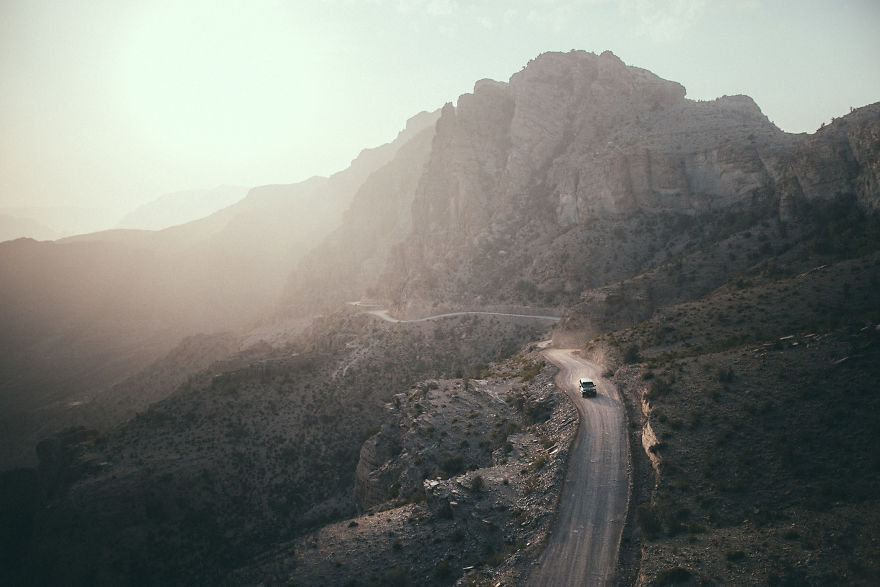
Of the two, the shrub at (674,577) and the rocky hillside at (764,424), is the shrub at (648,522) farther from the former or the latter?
the shrub at (674,577)

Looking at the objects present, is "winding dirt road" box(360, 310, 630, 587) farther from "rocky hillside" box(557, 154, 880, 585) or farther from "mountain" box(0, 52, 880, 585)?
"rocky hillside" box(557, 154, 880, 585)

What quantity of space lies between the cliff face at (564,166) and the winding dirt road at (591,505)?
4163 centimetres

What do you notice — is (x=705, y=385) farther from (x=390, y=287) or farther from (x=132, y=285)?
(x=132, y=285)

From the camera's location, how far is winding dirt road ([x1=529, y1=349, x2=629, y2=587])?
1738 centimetres

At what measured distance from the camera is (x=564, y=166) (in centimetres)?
8544

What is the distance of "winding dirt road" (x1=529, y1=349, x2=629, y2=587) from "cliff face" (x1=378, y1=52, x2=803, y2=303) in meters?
41.6

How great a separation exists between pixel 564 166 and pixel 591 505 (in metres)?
75.5

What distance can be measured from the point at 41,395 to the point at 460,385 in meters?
99.9

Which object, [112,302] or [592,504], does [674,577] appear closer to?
[592,504]

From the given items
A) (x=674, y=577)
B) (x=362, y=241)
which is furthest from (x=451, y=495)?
(x=362, y=241)

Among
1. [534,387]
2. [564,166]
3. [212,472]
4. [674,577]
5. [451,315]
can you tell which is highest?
[564,166]

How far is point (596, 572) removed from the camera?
16969 millimetres

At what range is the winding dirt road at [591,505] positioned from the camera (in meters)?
17.4

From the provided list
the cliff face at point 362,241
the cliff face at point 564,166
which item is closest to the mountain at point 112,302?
the cliff face at point 362,241
